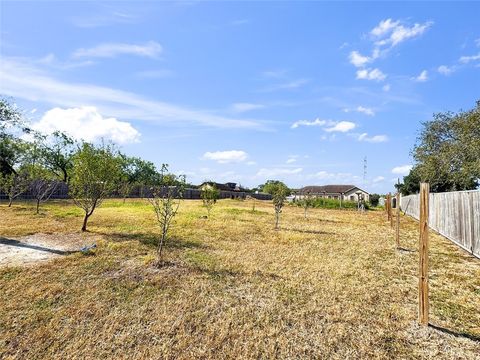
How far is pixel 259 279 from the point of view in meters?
6.64

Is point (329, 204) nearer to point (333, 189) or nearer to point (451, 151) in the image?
point (451, 151)

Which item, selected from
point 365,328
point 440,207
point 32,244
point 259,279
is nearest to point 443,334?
point 365,328

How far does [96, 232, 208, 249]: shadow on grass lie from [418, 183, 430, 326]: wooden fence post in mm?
6769

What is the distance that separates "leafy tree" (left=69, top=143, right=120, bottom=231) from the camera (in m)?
12.2

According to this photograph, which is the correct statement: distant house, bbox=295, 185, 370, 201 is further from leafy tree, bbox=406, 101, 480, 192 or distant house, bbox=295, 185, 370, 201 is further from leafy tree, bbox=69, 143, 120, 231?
leafy tree, bbox=69, 143, 120, 231

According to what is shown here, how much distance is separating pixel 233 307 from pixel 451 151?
26323mm

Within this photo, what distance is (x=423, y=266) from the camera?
4641mm

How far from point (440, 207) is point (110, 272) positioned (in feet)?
51.1

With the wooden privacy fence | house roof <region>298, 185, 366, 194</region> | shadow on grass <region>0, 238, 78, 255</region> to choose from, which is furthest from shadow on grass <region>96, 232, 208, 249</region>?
house roof <region>298, 185, 366, 194</region>

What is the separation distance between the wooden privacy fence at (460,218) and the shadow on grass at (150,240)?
29.3ft

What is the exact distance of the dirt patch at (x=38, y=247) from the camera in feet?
25.3

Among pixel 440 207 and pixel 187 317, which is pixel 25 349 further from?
pixel 440 207

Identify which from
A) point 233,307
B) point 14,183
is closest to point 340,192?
point 14,183

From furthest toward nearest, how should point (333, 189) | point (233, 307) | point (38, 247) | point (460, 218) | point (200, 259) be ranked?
point (333, 189) → point (460, 218) → point (38, 247) → point (200, 259) → point (233, 307)
